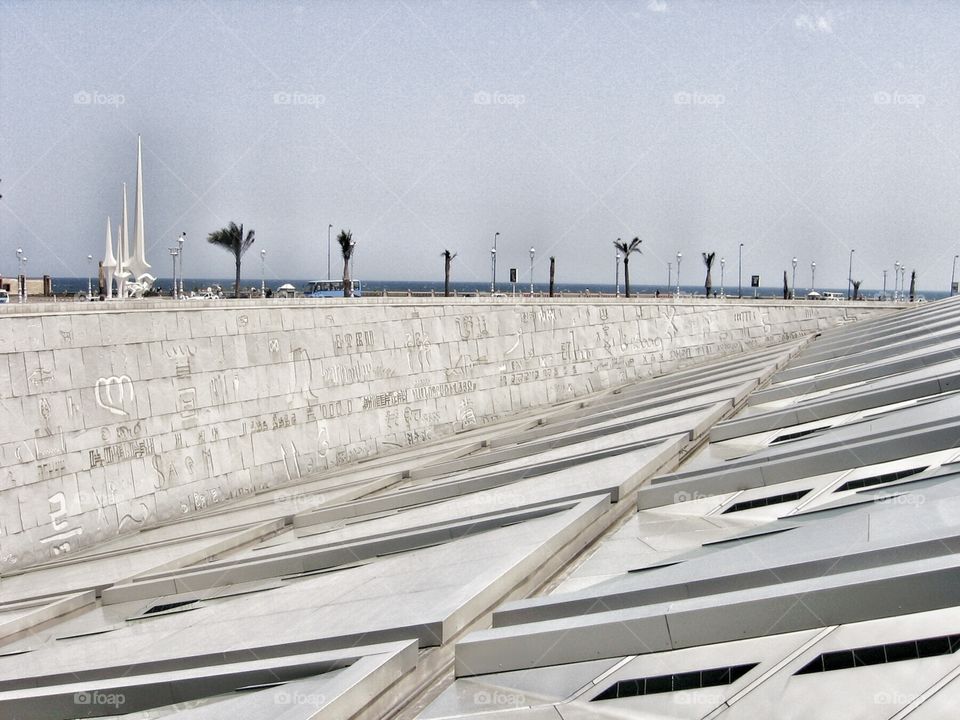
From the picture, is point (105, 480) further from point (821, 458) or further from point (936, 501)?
point (936, 501)

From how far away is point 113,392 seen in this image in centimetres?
1529

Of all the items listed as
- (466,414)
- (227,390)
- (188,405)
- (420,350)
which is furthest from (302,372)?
(466,414)

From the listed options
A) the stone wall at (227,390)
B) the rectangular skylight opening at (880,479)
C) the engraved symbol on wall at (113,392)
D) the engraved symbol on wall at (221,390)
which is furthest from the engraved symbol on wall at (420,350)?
the rectangular skylight opening at (880,479)

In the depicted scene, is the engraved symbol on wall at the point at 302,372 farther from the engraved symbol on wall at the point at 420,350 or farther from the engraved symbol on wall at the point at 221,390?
the engraved symbol on wall at the point at 420,350

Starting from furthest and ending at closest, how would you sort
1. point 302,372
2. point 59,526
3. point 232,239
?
point 232,239 → point 302,372 → point 59,526

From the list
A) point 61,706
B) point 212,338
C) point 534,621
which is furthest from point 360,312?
point 534,621

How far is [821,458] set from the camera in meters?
6.30

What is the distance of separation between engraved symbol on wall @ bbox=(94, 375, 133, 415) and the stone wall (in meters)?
0.03

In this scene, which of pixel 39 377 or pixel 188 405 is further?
pixel 188 405

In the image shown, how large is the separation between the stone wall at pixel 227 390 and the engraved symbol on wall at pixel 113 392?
26 mm

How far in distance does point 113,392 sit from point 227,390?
2986mm

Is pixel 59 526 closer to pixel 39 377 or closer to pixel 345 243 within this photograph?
pixel 39 377

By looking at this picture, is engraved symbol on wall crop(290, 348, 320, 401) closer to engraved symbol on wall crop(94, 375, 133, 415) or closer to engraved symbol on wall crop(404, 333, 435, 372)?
engraved symbol on wall crop(404, 333, 435, 372)

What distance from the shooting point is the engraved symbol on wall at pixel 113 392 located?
15.1 meters
